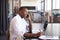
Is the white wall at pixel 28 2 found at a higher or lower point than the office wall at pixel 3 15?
higher

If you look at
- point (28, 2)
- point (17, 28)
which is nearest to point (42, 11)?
point (28, 2)

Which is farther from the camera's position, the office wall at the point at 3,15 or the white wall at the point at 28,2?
the office wall at the point at 3,15

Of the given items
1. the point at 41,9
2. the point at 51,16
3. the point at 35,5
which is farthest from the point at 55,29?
the point at 35,5

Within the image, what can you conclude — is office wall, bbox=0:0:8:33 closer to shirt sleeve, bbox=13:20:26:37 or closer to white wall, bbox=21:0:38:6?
white wall, bbox=21:0:38:6

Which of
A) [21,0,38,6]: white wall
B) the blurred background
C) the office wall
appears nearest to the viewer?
the blurred background

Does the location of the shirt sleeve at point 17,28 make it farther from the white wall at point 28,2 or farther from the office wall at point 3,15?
the office wall at point 3,15

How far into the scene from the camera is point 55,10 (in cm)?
362

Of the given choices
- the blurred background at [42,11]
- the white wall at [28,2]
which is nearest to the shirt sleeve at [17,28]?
the blurred background at [42,11]

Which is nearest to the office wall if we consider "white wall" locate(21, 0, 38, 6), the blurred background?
the blurred background

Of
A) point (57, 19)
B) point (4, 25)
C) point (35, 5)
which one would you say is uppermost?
point (35, 5)

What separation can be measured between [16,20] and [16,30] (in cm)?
15

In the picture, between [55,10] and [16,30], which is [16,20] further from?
[55,10]

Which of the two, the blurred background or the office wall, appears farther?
the office wall

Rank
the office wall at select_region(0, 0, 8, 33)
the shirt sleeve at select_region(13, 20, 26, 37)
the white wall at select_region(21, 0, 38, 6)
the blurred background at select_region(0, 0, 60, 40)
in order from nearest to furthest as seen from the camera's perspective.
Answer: the shirt sleeve at select_region(13, 20, 26, 37) < the blurred background at select_region(0, 0, 60, 40) < the white wall at select_region(21, 0, 38, 6) < the office wall at select_region(0, 0, 8, 33)
